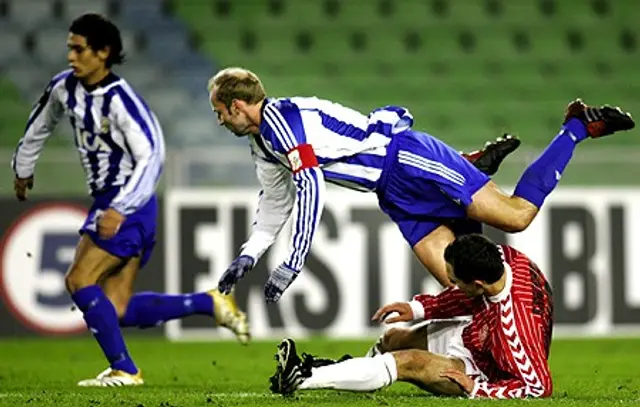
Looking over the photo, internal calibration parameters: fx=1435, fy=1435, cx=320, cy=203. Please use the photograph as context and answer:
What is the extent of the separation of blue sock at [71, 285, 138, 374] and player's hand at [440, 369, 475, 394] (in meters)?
2.09

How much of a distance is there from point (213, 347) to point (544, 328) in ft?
17.0

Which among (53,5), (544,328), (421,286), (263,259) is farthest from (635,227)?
(53,5)

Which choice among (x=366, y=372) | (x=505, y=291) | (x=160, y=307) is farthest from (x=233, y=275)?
(x=160, y=307)

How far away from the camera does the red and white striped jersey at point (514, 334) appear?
236 inches

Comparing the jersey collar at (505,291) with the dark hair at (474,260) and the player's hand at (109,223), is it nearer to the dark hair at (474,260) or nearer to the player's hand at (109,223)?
the dark hair at (474,260)

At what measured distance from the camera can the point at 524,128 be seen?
1427 centimetres

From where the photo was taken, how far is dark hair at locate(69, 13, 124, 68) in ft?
25.0

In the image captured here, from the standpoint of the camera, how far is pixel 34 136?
25.9 ft

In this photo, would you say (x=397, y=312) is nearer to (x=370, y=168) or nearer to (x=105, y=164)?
(x=370, y=168)

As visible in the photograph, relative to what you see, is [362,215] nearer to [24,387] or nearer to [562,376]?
[562,376]

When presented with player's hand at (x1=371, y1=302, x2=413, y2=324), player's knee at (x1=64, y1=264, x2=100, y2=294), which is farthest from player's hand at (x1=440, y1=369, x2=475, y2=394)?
player's knee at (x1=64, y1=264, x2=100, y2=294)

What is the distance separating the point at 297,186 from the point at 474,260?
0.85 meters

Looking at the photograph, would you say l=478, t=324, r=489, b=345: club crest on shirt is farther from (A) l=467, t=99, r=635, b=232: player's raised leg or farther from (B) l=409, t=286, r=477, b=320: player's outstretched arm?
(A) l=467, t=99, r=635, b=232: player's raised leg

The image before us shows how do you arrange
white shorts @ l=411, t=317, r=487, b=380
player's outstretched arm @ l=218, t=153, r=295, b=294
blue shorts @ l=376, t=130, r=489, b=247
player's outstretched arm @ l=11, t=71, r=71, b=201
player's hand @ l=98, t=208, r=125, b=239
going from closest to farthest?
1. white shorts @ l=411, t=317, r=487, b=380
2. blue shorts @ l=376, t=130, r=489, b=247
3. player's outstretched arm @ l=218, t=153, r=295, b=294
4. player's hand @ l=98, t=208, r=125, b=239
5. player's outstretched arm @ l=11, t=71, r=71, b=201
